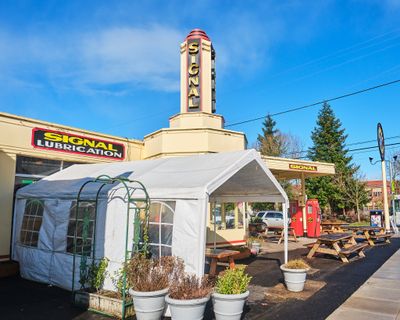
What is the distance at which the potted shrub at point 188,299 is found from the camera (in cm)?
511

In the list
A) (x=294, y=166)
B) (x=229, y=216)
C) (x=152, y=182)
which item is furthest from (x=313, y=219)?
(x=152, y=182)

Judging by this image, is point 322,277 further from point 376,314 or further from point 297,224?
point 297,224

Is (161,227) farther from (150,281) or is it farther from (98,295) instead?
(98,295)

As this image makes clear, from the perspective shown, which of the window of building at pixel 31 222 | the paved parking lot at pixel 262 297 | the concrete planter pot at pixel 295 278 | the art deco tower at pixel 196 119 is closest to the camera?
the paved parking lot at pixel 262 297

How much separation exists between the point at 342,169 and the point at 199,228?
34.2m

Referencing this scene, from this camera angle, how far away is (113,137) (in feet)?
44.1

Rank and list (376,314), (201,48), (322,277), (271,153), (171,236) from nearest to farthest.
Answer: (376,314) → (171,236) → (322,277) → (201,48) → (271,153)

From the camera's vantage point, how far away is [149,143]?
48.6 ft

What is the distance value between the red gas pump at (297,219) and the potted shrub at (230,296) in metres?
15.3

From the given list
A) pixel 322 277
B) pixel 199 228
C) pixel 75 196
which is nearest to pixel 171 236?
pixel 199 228

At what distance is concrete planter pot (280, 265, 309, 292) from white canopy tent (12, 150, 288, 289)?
5.94 feet

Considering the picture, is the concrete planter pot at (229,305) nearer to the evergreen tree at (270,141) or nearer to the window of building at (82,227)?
the window of building at (82,227)

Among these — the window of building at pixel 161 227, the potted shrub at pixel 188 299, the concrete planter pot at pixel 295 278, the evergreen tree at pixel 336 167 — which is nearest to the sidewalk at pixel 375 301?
the concrete planter pot at pixel 295 278

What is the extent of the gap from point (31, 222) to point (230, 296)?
6397 millimetres
